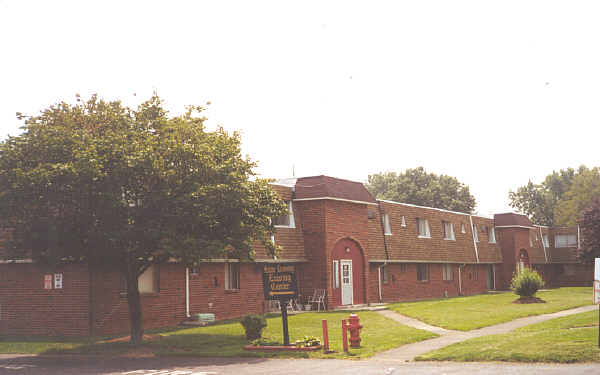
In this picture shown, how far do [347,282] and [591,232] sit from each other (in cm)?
1863

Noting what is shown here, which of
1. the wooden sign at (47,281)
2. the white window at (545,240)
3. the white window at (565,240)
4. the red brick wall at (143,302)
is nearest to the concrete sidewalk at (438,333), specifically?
the red brick wall at (143,302)

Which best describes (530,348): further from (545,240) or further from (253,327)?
(545,240)

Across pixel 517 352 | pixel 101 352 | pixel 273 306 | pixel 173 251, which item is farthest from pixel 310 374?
pixel 273 306

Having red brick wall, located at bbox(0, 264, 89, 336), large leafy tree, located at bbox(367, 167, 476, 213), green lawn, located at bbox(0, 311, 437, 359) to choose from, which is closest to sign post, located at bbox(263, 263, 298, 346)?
green lawn, located at bbox(0, 311, 437, 359)

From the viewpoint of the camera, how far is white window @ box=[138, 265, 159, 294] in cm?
2436

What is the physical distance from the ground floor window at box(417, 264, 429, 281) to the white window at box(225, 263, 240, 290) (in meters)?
15.8

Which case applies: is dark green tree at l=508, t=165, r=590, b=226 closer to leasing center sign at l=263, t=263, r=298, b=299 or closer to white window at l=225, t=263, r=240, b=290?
white window at l=225, t=263, r=240, b=290

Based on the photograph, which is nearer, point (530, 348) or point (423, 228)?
point (530, 348)

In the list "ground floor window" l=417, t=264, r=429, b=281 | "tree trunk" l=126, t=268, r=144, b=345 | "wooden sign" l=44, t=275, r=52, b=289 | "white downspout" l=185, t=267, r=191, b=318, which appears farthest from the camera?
"ground floor window" l=417, t=264, r=429, b=281

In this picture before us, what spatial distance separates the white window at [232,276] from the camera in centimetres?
2825

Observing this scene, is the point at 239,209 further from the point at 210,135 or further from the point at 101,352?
the point at 101,352

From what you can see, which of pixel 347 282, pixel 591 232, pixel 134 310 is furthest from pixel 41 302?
pixel 591 232

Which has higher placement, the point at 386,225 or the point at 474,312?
→ the point at 386,225

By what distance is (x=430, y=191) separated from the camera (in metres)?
76.6
